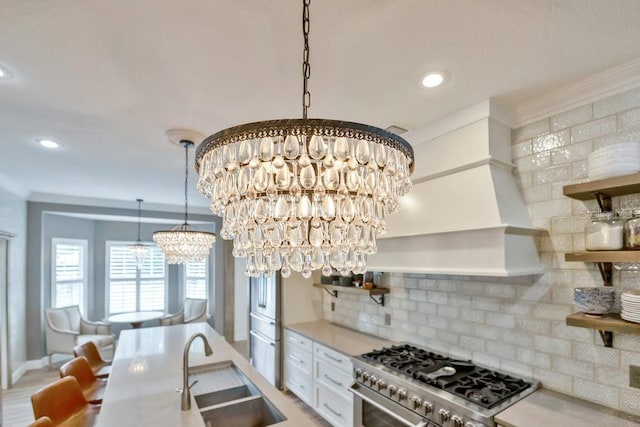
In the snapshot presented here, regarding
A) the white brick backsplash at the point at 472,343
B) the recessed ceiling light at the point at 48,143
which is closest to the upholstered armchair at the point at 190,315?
the recessed ceiling light at the point at 48,143

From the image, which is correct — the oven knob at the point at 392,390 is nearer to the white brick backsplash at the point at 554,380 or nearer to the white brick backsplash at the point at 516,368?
the white brick backsplash at the point at 516,368

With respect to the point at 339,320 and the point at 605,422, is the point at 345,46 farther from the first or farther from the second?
the point at 339,320

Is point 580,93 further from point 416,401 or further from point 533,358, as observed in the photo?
point 416,401

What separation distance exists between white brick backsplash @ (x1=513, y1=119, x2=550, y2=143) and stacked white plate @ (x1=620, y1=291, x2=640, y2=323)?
3.43 ft

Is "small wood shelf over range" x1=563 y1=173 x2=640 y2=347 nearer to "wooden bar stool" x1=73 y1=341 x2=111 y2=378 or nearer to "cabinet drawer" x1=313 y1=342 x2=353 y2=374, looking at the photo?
"cabinet drawer" x1=313 y1=342 x2=353 y2=374

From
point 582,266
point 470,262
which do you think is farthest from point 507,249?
point 582,266

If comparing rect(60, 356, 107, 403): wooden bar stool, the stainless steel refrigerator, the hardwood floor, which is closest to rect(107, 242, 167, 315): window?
the hardwood floor

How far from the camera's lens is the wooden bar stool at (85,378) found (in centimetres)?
250

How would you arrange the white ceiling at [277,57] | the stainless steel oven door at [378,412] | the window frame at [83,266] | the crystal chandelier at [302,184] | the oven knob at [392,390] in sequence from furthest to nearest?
the window frame at [83,266], the oven knob at [392,390], the stainless steel oven door at [378,412], the white ceiling at [277,57], the crystal chandelier at [302,184]

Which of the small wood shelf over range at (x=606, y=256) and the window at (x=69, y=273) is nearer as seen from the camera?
the small wood shelf over range at (x=606, y=256)

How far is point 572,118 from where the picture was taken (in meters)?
1.90

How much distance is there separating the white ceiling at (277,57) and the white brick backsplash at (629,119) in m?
0.28

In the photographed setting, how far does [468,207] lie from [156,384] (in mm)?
2356

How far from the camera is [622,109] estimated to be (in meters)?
1.71
